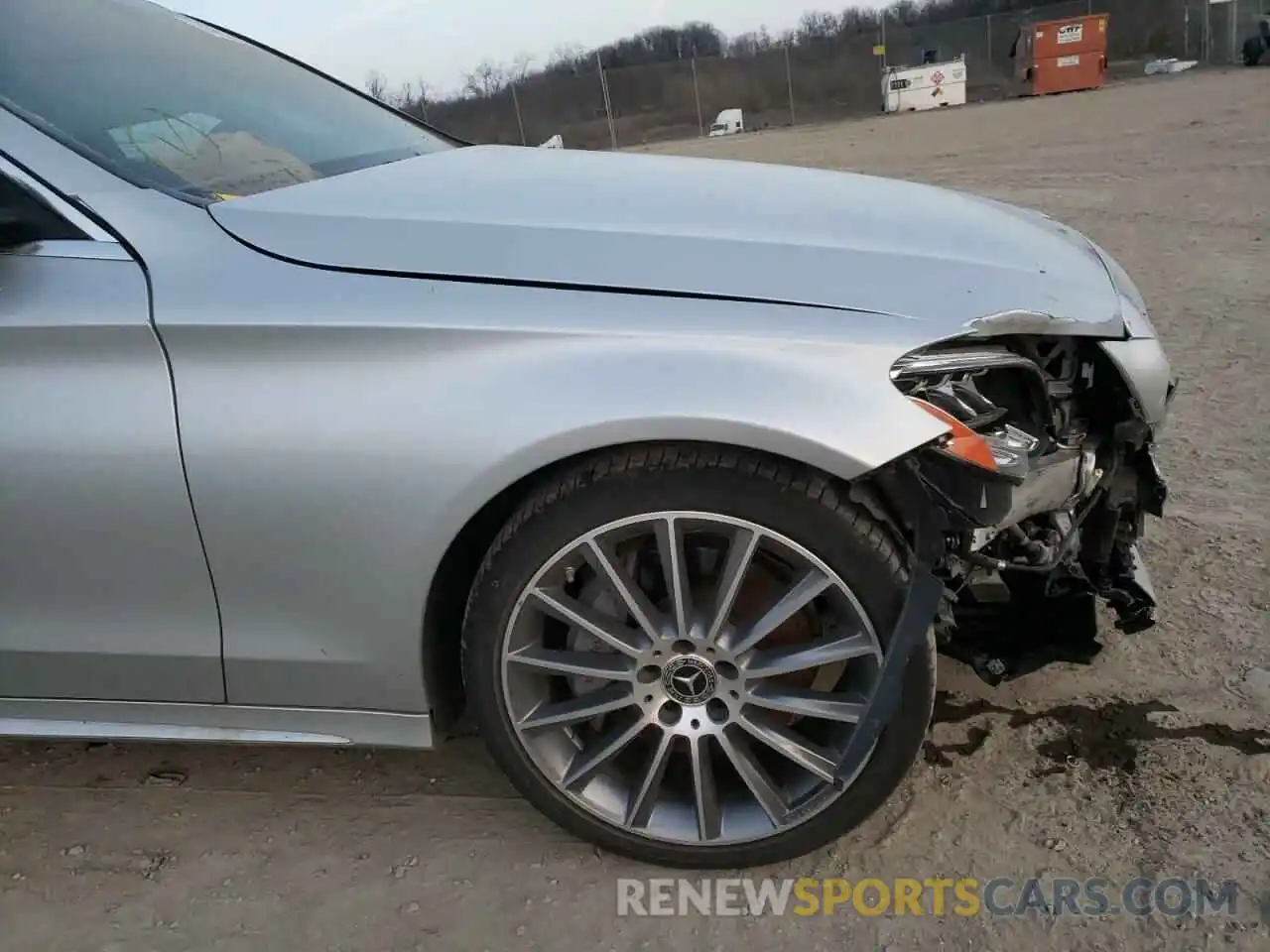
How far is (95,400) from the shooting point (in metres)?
1.82

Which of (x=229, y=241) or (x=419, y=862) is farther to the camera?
(x=419, y=862)

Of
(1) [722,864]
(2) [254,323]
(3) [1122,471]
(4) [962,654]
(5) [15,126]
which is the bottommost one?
(1) [722,864]

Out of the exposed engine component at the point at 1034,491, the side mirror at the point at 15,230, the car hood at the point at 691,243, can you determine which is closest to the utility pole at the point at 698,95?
the car hood at the point at 691,243

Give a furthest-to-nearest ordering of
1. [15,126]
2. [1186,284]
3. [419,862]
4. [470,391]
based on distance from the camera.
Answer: [1186,284] < [419,862] < [15,126] < [470,391]

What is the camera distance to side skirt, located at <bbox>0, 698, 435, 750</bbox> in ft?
6.48

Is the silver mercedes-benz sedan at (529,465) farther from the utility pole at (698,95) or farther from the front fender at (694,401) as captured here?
the utility pole at (698,95)

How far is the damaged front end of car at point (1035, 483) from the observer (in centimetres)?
181

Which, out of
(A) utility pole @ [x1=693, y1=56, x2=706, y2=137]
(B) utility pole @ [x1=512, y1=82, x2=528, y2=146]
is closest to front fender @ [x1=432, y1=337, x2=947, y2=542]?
(B) utility pole @ [x1=512, y1=82, x2=528, y2=146]

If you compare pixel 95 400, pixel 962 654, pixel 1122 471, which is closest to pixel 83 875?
pixel 95 400

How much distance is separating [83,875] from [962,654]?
2017 mm

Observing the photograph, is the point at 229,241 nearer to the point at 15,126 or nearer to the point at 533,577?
the point at 15,126

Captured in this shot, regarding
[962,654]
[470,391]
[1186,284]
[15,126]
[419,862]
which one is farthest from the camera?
[1186,284]

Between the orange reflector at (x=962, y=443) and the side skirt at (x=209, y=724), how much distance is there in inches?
45.3

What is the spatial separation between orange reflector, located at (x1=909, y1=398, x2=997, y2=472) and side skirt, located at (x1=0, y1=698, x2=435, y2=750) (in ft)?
3.78
